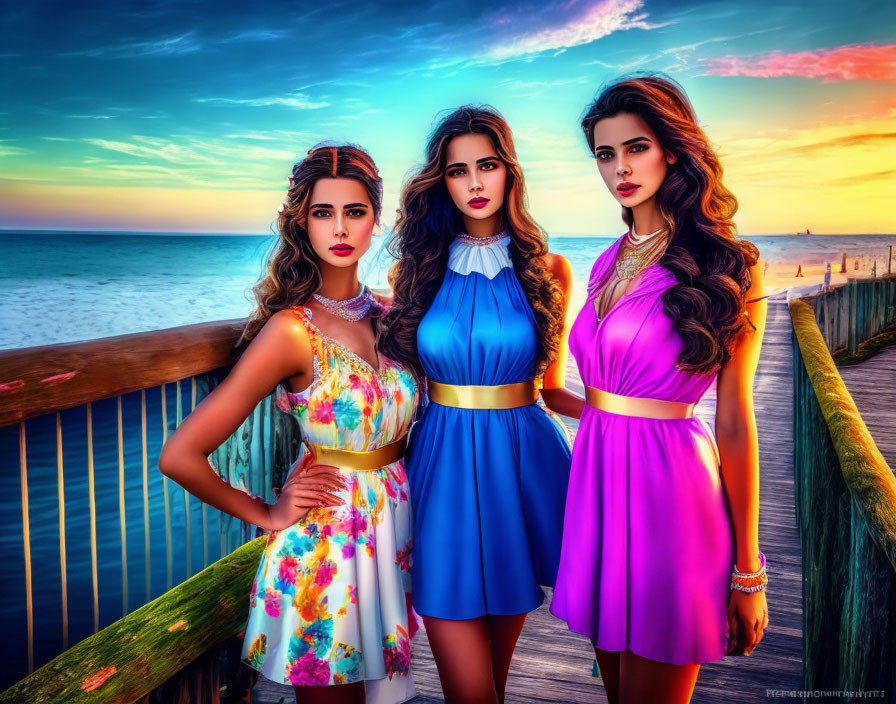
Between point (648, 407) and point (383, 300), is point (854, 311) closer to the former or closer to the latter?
point (383, 300)

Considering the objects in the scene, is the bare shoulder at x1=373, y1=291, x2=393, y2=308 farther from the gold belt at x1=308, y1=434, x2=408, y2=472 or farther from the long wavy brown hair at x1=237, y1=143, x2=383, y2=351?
the gold belt at x1=308, y1=434, x2=408, y2=472

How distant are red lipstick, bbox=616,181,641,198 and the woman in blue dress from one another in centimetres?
47

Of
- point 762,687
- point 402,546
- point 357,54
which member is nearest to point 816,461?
point 762,687

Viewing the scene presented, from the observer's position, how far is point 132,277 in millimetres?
34156

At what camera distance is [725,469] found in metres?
1.86

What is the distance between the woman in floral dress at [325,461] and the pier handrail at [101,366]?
0.15 m

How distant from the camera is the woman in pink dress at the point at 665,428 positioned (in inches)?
71.6

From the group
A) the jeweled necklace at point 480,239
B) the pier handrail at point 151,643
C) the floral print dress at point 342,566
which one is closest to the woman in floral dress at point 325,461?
the floral print dress at point 342,566

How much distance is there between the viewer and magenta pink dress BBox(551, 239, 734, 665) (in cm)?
183

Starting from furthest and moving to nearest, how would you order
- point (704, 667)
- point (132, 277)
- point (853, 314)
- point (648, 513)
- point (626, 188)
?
point (132, 277) < point (853, 314) < point (704, 667) < point (626, 188) < point (648, 513)

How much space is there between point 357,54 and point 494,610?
151 ft

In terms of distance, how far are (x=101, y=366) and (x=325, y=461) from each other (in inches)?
26.3

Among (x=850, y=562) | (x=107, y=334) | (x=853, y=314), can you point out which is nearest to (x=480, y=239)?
(x=850, y=562)

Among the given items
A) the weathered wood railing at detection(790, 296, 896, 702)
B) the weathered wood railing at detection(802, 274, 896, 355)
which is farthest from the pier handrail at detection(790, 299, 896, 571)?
the weathered wood railing at detection(802, 274, 896, 355)
